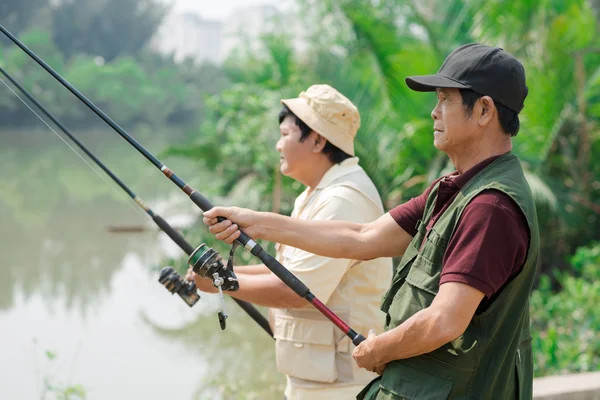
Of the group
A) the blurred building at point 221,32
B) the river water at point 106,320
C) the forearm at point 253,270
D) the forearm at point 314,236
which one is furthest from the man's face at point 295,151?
the blurred building at point 221,32

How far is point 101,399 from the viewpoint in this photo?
5.48 metres

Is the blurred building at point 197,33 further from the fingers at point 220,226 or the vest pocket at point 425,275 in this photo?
the vest pocket at point 425,275

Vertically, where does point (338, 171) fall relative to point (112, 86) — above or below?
below

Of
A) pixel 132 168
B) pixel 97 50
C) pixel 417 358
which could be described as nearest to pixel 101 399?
pixel 417 358

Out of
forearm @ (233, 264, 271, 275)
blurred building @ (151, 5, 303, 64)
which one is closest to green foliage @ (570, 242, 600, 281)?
forearm @ (233, 264, 271, 275)

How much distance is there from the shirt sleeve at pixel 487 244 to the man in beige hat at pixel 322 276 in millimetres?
755

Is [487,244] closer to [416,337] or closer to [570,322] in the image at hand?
[416,337]

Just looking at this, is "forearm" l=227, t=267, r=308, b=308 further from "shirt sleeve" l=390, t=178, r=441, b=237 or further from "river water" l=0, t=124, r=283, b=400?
"river water" l=0, t=124, r=283, b=400

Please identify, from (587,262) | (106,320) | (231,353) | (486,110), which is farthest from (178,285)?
(106,320)

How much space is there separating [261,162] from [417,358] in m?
6.56

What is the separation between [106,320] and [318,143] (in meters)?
5.44

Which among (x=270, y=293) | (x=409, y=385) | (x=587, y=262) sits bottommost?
(x=587, y=262)

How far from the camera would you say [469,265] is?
1684mm

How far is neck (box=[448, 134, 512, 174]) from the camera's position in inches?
73.7
